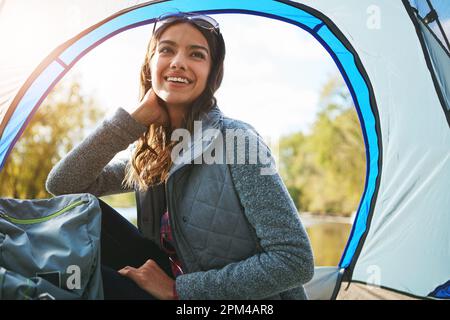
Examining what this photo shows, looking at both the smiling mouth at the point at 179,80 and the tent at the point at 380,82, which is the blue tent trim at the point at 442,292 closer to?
the tent at the point at 380,82

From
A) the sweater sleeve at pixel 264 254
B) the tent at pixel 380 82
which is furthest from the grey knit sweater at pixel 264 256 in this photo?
the tent at pixel 380 82

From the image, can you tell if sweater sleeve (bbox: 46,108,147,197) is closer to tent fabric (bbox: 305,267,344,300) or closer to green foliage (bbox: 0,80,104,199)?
tent fabric (bbox: 305,267,344,300)

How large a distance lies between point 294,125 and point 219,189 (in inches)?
791

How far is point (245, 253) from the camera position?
1053mm

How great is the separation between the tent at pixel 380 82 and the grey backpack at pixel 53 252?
0.52 metres

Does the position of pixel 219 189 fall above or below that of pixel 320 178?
above

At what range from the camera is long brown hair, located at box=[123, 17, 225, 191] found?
1.25 m

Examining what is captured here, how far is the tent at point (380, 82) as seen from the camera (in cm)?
146

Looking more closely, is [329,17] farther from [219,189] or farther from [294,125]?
[294,125]

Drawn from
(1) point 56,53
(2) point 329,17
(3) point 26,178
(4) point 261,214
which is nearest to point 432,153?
(2) point 329,17

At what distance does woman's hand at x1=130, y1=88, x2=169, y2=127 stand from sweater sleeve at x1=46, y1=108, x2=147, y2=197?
0.02 meters

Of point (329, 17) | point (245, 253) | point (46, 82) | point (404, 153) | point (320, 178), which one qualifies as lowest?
point (320, 178)

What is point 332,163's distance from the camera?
15.8 meters

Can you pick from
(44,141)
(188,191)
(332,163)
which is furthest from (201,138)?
(332,163)
